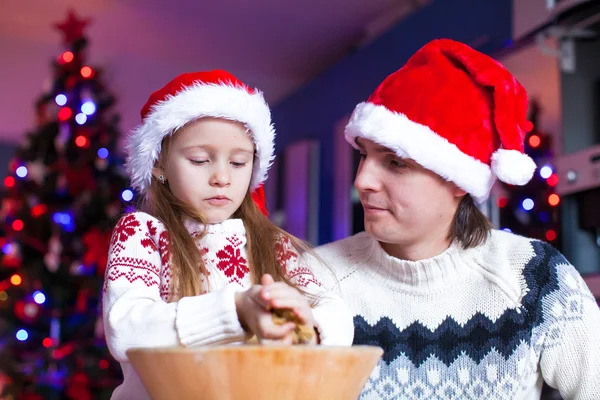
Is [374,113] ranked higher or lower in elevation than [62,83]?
lower

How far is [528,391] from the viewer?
61.2 inches

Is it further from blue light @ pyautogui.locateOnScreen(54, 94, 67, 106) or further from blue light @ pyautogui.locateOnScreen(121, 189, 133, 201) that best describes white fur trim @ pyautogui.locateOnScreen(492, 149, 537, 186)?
blue light @ pyautogui.locateOnScreen(54, 94, 67, 106)

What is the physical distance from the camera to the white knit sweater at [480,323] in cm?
151

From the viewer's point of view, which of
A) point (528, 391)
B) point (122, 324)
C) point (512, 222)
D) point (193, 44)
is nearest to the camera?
point (122, 324)

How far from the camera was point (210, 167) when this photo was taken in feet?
4.50

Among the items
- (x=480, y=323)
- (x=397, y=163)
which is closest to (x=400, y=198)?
(x=397, y=163)

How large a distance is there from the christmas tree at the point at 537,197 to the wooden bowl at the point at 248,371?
7.68 feet

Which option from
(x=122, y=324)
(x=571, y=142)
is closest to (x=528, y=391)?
(x=122, y=324)

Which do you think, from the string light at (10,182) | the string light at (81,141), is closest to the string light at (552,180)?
the string light at (81,141)

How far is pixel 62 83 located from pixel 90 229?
802 mm

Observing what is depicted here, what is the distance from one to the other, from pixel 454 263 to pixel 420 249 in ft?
0.26

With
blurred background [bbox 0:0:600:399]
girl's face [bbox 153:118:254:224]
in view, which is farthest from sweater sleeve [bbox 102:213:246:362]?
blurred background [bbox 0:0:600:399]

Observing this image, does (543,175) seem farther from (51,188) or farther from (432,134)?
(51,188)

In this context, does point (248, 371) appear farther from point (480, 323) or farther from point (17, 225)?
point (17, 225)
